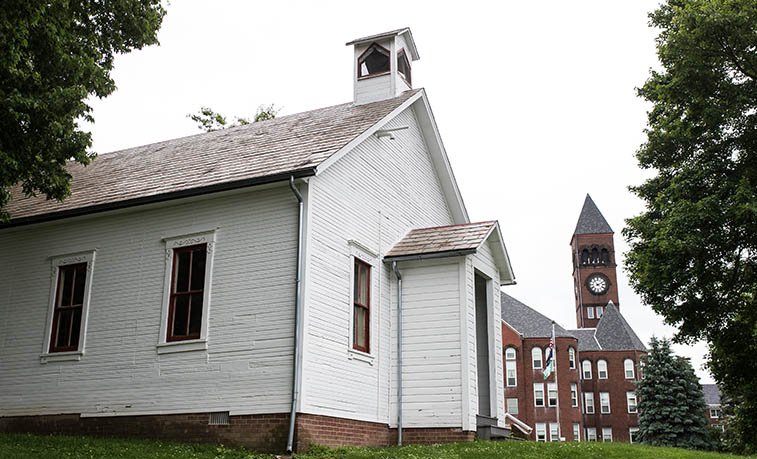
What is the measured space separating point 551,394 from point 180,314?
62.7 m

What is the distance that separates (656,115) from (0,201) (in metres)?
19.0

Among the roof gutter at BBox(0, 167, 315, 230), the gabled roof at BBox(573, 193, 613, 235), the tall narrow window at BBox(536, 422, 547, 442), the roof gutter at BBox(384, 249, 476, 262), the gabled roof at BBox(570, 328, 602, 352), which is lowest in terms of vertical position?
the tall narrow window at BBox(536, 422, 547, 442)

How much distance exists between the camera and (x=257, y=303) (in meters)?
14.5

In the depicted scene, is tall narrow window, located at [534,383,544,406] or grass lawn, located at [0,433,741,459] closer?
grass lawn, located at [0,433,741,459]

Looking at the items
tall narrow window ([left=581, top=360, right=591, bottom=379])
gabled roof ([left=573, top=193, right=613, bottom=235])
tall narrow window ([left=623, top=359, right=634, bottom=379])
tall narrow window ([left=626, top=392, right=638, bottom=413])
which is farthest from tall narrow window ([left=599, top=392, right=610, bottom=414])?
gabled roof ([left=573, top=193, right=613, bottom=235])

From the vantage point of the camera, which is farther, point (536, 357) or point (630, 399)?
point (630, 399)

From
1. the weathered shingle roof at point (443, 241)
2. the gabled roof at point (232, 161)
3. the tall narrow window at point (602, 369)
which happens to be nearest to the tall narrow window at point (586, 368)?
the tall narrow window at point (602, 369)

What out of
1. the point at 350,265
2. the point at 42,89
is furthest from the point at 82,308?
the point at 350,265

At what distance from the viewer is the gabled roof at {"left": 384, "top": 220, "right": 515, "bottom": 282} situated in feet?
54.4

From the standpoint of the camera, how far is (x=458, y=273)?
16547 millimetres

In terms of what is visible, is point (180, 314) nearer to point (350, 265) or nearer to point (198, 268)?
point (198, 268)

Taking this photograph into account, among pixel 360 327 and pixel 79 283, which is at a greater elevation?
pixel 79 283

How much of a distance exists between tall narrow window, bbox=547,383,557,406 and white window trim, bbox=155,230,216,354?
62203 millimetres

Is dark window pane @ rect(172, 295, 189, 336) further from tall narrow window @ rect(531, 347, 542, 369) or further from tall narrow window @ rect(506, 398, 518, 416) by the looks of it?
tall narrow window @ rect(531, 347, 542, 369)
